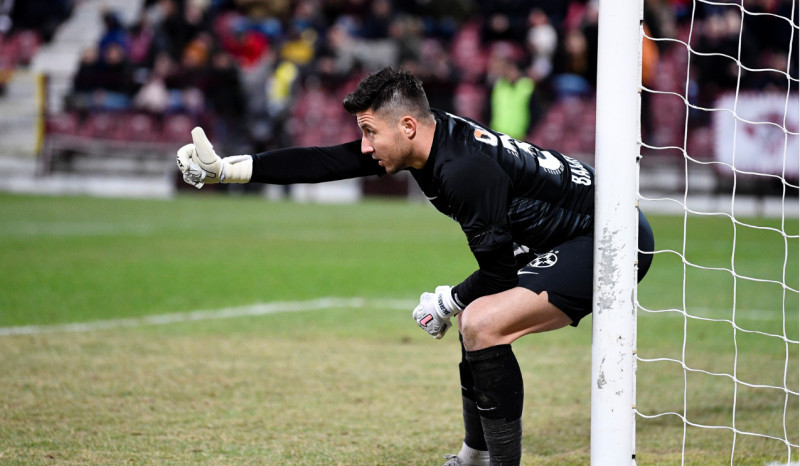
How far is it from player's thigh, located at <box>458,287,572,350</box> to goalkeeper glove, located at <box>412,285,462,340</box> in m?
0.10

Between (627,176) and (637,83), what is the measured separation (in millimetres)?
365

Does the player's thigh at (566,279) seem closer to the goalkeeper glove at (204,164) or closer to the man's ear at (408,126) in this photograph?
the man's ear at (408,126)

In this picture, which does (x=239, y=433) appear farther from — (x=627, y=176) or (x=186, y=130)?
(x=186, y=130)

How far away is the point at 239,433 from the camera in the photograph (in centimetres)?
492

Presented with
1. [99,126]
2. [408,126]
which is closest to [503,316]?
[408,126]

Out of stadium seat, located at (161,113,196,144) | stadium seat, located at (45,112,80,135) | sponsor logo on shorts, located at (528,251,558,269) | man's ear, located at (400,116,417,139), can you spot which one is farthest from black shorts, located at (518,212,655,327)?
stadium seat, located at (45,112,80,135)

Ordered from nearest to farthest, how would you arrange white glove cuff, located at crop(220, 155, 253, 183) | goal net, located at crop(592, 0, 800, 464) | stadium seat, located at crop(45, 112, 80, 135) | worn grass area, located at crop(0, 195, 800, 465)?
white glove cuff, located at crop(220, 155, 253, 183)
goal net, located at crop(592, 0, 800, 464)
worn grass area, located at crop(0, 195, 800, 465)
stadium seat, located at crop(45, 112, 80, 135)

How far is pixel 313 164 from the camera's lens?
14.6ft

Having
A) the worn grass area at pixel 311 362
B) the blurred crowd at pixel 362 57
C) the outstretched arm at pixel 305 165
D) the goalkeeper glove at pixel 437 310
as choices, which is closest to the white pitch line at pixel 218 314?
the worn grass area at pixel 311 362

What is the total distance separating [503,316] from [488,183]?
54 cm

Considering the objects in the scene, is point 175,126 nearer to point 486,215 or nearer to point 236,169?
point 236,169

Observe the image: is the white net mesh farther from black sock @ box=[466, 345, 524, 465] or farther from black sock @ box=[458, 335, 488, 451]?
black sock @ box=[458, 335, 488, 451]

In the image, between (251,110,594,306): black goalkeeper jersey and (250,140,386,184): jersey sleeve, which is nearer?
(251,110,594,306): black goalkeeper jersey

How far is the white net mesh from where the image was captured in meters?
4.90
